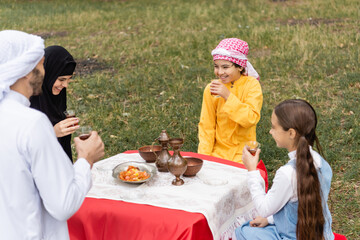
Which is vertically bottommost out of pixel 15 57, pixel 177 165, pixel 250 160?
pixel 177 165

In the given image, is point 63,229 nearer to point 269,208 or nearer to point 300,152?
point 269,208

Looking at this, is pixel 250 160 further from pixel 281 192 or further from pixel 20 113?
pixel 20 113

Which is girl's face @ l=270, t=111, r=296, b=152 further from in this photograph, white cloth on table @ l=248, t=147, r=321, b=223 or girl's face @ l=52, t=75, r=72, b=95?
girl's face @ l=52, t=75, r=72, b=95

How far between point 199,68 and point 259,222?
243 inches

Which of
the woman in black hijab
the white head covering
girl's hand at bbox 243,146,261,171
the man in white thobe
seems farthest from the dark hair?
the woman in black hijab

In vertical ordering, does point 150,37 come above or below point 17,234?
below

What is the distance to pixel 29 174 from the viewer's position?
2.15m

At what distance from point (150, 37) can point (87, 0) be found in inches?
380

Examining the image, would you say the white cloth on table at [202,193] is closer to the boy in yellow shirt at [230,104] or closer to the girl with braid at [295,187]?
the girl with braid at [295,187]

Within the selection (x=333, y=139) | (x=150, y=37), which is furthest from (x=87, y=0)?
(x=333, y=139)

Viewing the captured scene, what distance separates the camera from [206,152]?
4.63 m

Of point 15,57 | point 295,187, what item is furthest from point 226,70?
point 15,57

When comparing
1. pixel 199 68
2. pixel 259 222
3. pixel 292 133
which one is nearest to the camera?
pixel 292 133

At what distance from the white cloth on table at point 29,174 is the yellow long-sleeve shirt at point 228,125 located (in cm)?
249
